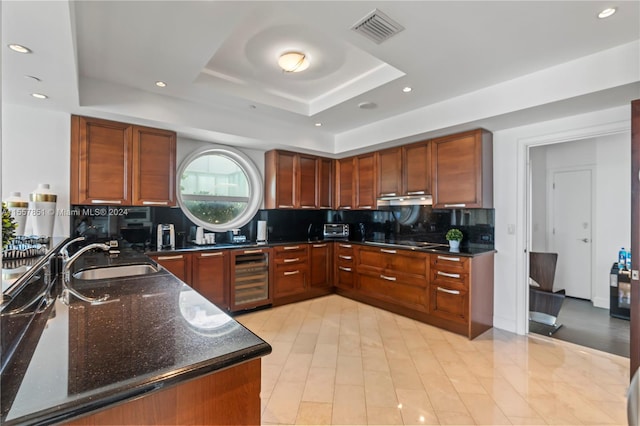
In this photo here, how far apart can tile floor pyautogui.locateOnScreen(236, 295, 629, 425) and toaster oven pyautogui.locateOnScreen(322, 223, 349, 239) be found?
5.62 ft

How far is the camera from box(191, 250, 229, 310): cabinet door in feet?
11.4

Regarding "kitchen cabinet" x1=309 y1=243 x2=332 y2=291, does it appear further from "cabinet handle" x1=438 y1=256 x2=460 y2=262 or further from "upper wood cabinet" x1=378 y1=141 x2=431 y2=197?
"cabinet handle" x1=438 y1=256 x2=460 y2=262

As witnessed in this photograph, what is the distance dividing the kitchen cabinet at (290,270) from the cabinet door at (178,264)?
1089mm

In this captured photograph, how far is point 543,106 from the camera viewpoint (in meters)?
2.69

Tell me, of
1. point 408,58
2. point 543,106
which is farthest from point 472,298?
point 408,58

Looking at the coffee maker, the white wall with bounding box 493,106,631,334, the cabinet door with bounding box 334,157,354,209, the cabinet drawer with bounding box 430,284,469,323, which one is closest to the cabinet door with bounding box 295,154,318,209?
the cabinet door with bounding box 334,157,354,209

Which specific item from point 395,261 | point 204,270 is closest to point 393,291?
point 395,261

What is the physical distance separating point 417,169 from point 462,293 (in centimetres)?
157

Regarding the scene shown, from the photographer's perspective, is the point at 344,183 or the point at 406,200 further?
the point at 344,183

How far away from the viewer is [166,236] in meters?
3.63

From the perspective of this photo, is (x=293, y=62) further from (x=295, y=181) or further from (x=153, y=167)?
(x=295, y=181)

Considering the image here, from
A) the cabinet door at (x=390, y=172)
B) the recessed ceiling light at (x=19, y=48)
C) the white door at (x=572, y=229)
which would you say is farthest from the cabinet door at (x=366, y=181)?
the recessed ceiling light at (x=19, y=48)

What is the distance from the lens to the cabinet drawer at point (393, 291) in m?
3.56

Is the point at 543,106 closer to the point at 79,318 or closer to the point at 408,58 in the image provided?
the point at 408,58
